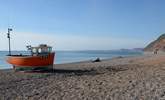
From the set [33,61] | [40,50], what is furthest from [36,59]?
[40,50]

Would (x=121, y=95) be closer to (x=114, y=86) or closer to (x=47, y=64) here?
(x=114, y=86)

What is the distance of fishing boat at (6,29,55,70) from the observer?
29031 millimetres

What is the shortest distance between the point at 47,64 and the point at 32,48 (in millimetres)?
2252

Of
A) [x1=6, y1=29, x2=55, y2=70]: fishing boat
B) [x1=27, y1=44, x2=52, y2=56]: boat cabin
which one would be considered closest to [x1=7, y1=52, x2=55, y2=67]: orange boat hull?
[x1=6, y1=29, x2=55, y2=70]: fishing boat

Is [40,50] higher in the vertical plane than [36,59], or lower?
higher

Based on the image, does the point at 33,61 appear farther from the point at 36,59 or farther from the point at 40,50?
the point at 40,50

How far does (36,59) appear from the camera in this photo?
28938mm

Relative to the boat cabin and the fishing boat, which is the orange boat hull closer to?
the fishing boat

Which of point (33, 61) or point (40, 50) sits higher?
point (40, 50)

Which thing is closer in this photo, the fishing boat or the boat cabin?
the fishing boat

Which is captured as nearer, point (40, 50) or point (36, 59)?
point (36, 59)

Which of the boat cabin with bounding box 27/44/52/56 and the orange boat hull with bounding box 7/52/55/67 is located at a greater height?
the boat cabin with bounding box 27/44/52/56

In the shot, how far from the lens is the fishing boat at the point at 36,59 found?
95.2 ft

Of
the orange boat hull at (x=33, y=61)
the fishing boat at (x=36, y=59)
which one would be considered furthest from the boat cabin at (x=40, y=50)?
the orange boat hull at (x=33, y=61)
